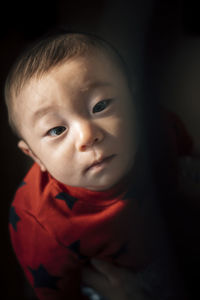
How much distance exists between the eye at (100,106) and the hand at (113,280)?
22 centimetres

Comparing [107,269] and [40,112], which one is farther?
[107,269]

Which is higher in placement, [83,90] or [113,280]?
[83,90]

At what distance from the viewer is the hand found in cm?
38

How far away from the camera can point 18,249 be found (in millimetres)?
377

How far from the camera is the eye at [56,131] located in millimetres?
296

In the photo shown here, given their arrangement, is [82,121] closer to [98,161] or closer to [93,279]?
[98,161]

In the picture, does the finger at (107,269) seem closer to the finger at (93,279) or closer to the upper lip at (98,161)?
the finger at (93,279)

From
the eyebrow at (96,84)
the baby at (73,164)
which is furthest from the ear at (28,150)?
the eyebrow at (96,84)

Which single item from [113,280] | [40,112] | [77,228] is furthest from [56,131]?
[113,280]

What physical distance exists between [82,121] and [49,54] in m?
0.08

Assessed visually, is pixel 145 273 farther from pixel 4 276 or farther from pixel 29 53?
pixel 29 53

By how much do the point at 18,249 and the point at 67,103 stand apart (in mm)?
222

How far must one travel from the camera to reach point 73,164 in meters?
0.31

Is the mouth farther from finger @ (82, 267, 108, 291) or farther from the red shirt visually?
finger @ (82, 267, 108, 291)
